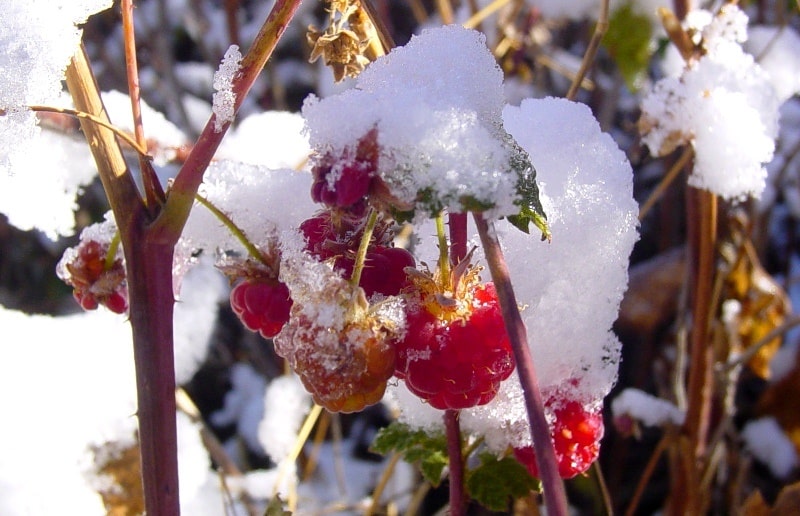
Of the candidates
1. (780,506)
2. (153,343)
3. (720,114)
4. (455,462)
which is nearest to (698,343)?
(780,506)

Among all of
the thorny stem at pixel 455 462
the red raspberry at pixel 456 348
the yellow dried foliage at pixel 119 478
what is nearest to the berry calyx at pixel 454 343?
the red raspberry at pixel 456 348

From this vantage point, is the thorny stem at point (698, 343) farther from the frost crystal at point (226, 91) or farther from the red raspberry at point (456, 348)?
the frost crystal at point (226, 91)

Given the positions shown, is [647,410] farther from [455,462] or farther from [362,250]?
[362,250]

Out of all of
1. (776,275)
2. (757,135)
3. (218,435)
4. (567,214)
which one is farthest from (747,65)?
(218,435)

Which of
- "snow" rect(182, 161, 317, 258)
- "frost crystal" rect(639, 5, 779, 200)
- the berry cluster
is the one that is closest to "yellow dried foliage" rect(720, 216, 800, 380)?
"frost crystal" rect(639, 5, 779, 200)

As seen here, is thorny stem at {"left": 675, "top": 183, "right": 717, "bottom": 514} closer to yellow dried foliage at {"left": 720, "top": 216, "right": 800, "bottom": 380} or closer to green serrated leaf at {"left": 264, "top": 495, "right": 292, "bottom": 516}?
yellow dried foliage at {"left": 720, "top": 216, "right": 800, "bottom": 380}

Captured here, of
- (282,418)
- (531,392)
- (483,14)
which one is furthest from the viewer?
(282,418)

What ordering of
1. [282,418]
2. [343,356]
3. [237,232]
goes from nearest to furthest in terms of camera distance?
[343,356], [237,232], [282,418]

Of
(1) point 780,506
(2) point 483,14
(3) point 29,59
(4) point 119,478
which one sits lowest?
(1) point 780,506
